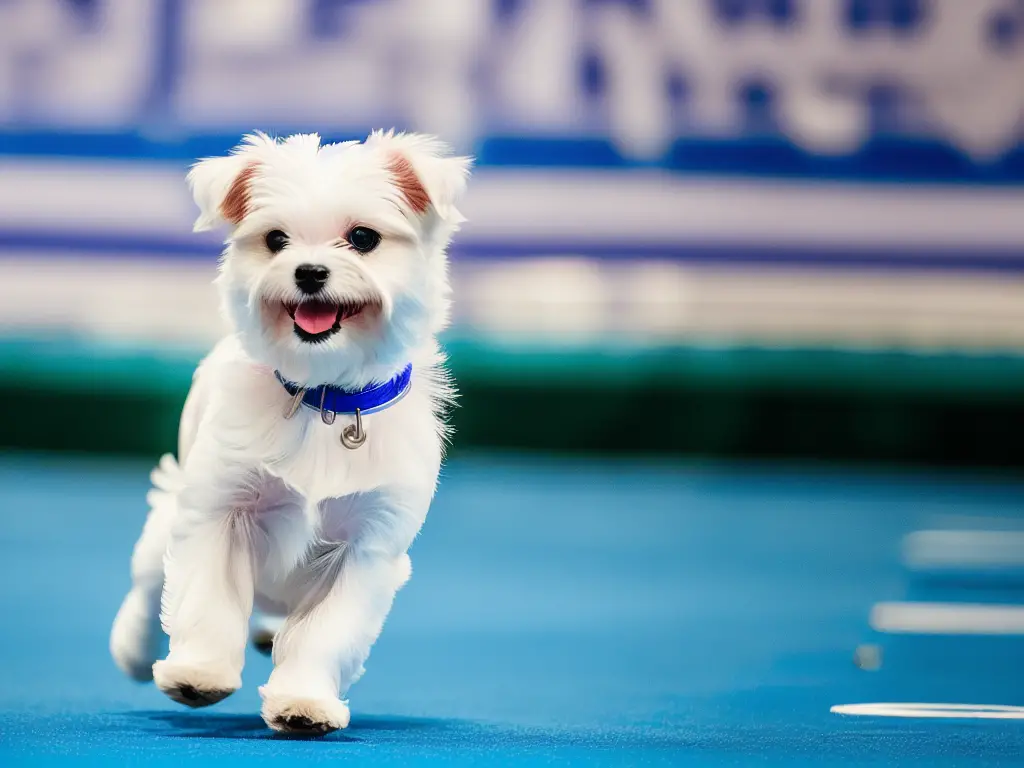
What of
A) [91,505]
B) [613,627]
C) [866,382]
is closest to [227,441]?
[613,627]

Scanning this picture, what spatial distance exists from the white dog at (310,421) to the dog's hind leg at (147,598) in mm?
234

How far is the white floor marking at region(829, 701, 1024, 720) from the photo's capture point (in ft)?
11.2

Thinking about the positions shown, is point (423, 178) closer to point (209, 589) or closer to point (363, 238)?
point (363, 238)

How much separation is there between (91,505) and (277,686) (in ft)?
19.5

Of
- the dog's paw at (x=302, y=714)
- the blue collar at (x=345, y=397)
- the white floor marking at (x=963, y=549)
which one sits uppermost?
the white floor marking at (x=963, y=549)

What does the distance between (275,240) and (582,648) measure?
209cm

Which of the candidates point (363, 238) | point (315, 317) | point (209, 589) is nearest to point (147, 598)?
point (209, 589)

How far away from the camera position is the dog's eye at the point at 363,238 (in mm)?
2781

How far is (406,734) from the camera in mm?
3016

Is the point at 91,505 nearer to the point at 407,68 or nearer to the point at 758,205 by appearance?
the point at 407,68

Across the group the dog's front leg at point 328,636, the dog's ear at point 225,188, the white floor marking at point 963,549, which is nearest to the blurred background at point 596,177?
the white floor marking at point 963,549

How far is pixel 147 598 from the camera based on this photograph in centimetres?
329

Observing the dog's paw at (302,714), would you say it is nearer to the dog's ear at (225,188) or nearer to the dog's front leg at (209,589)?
the dog's front leg at (209,589)

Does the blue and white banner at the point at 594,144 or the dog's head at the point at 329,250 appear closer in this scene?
the dog's head at the point at 329,250
